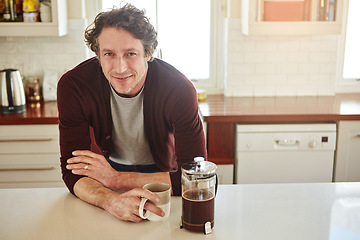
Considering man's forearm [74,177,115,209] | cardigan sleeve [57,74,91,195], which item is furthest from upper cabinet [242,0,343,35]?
man's forearm [74,177,115,209]

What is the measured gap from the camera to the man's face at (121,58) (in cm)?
164

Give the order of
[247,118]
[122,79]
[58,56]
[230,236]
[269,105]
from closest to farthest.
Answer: [230,236] < [122,79] < [247,118] < [269,105] < [58,56]

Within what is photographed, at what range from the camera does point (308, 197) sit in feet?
5.08

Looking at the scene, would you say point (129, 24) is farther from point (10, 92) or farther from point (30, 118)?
point (10, 92)

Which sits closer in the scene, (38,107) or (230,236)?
(230,236)

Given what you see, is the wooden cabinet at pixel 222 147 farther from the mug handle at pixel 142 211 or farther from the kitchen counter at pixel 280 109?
the mug handle at pixel 142 211

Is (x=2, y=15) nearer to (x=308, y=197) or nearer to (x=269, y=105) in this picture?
(x=269, y=105)

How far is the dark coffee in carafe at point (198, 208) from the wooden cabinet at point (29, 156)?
6.21 ft

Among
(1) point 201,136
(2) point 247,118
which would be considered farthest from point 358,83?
(1) point 201,136

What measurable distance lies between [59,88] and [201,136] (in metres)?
0.63

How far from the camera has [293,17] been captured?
311 cm

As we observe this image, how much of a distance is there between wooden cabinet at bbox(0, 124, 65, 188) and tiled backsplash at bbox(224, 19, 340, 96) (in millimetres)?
1487

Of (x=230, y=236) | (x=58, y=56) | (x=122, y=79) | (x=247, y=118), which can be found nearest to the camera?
(x=230, y=236)

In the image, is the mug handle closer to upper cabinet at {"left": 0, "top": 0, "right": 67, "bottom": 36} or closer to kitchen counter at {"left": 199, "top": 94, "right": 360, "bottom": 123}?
kitchen counter at {"left": 199, "top": 94, "right": 360, "bottom": 123}
